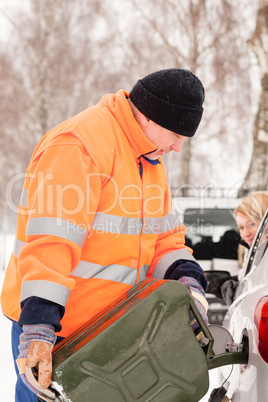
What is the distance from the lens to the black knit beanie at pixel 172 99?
1.88 meters

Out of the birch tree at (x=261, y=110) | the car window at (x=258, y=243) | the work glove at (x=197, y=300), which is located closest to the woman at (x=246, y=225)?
the car window at (x=258, y=243)

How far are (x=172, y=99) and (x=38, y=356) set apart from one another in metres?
1.05

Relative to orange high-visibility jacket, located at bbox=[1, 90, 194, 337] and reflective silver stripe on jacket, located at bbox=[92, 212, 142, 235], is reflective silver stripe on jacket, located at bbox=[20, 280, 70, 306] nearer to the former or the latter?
orange high-visibility jacket, located at bbox=[1, 90, 194, 337]

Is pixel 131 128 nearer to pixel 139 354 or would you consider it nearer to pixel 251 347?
pixel 139 354

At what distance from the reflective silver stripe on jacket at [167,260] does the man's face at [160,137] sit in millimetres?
449

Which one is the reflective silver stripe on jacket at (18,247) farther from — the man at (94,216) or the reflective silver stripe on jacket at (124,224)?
the reflective silver stripe on jacket at (124,224)

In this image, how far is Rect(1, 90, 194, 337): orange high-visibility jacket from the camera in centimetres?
166

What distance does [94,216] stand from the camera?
70.6 inches

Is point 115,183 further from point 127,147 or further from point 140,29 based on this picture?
Answer: point 140,29

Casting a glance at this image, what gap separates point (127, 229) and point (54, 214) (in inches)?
13.1

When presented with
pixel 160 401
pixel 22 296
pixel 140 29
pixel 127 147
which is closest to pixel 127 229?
pixel 127 147

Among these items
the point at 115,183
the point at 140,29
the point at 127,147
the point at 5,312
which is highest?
the point at 140,29

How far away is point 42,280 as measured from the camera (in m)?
1.60

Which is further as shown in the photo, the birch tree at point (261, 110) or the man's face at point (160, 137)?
the birch tree at point (261, 110)
